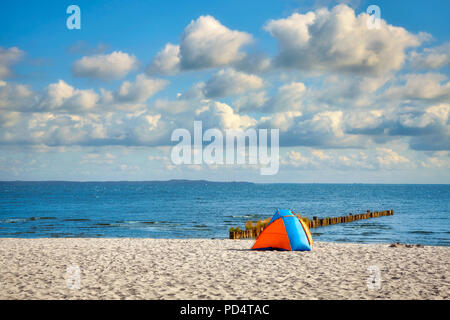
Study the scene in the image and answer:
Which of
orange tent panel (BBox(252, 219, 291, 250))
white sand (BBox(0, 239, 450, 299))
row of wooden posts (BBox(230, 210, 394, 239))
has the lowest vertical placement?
row of wooden posts (BBox(230, 210, 394, 239))

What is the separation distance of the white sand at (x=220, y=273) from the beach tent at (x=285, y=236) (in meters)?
0.62

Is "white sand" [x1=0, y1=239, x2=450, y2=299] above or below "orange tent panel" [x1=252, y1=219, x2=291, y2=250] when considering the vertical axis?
below

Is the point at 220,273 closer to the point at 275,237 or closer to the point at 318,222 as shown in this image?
the point at 275,237

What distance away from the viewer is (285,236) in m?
18.3

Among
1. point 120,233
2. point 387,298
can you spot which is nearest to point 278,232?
point 387,298

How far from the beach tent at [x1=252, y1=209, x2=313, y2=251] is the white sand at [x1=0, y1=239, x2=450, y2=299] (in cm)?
62

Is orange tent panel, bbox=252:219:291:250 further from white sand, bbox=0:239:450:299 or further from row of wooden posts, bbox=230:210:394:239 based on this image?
row of wooden posts, bbox=230:210:394:239

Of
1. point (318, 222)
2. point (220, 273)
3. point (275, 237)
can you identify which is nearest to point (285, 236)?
point (275, 237)

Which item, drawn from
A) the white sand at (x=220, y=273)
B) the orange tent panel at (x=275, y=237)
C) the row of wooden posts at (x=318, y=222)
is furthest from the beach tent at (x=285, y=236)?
the row of wooden posts at (x=318, y=222)

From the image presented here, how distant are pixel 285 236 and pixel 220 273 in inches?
231

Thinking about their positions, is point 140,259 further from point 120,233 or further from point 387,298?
point 120,233

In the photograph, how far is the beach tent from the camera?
1823 cm

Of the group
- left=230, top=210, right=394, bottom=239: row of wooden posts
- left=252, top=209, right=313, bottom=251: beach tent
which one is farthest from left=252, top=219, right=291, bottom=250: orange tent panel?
left=230, top=210, right=394, bottom=239: row of wooden posts
